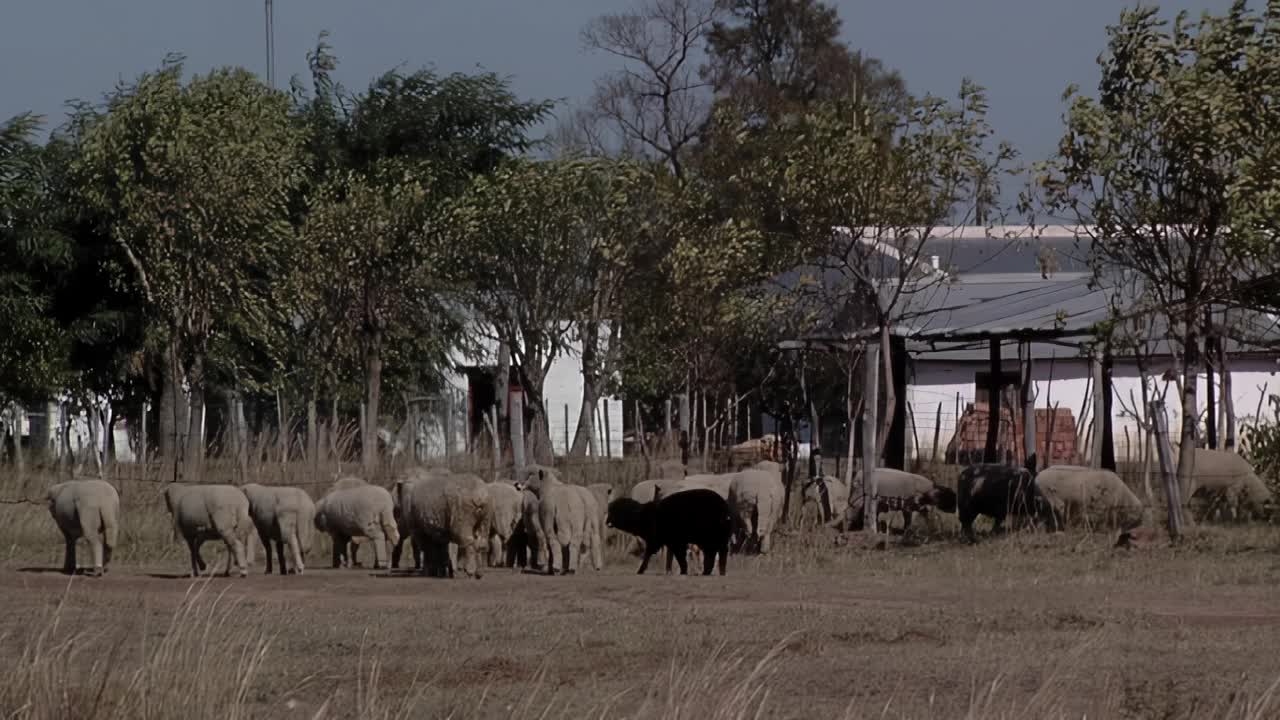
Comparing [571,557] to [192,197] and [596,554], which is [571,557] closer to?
[596,554]

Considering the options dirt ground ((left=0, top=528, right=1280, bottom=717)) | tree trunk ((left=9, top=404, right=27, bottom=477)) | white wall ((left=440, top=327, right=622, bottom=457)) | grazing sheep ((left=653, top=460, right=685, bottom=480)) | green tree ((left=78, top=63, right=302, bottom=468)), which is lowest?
dirt ground ((left=0, top=528, right=1280, bottom=717))

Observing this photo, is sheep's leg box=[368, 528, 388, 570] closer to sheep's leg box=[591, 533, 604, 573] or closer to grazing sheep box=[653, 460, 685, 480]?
sheep's leg box=[591, 533, 604, 573]

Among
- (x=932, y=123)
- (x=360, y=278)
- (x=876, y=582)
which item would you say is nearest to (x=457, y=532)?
(x=876, y=582)

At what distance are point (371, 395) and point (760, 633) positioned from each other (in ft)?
64.6

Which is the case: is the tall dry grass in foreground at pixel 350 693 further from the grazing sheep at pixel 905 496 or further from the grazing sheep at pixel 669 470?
the grazing sheep at pixel 669 470

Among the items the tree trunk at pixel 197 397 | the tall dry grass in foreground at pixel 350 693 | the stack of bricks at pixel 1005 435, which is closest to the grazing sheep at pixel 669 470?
the stack of bricks at pixel 1005 435

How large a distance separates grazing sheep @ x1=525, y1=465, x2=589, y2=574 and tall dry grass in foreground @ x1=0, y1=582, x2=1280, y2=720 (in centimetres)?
709

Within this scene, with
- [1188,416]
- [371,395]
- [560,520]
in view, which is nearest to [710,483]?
[560,520]

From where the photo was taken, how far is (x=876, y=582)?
16.8m

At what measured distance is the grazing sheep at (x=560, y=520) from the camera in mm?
18000

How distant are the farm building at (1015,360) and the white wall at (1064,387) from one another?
0.02 m

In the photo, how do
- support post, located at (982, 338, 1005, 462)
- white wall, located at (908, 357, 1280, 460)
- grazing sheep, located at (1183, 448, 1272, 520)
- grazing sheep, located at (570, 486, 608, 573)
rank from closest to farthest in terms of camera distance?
1. grazing sheep, located at (570, 486, 608, 573)
2. grazing sheep, located at (1183, 448, 1272, 520)
3. support post, located at (982, 338, 1005, 462)
4. white wall, located at (908, 357, 1280, 460)

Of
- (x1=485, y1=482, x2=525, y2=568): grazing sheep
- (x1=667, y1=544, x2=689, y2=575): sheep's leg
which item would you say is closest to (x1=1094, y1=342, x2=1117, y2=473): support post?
(x1=667, y1=544, x2=689, y2=575): sheep's leg

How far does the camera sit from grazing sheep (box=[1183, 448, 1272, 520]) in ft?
73.3
